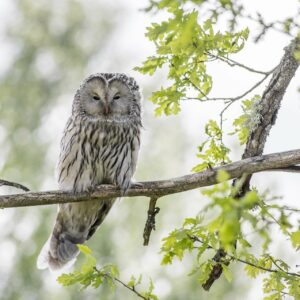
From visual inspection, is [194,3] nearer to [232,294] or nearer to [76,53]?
[232,294]

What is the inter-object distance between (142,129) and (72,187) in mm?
721

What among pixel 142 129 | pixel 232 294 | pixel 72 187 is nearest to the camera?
pixel 72 187

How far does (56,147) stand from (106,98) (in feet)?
25.3

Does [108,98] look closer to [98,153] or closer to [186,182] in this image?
[98,153]

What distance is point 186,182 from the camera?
10.3 ft

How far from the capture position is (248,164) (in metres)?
3.03

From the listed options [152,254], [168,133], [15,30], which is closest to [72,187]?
[152,254]

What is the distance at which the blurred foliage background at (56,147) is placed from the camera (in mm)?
11461

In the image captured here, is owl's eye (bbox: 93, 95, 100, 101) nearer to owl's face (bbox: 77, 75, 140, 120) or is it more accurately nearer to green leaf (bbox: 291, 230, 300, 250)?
owl's face (bbox: 77, 75, 140, 120)

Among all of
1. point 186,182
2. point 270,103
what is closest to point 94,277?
point 186,182

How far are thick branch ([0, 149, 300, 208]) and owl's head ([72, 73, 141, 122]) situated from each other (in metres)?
1.09

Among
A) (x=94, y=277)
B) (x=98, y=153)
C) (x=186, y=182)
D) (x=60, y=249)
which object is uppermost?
(x=98, y=153)

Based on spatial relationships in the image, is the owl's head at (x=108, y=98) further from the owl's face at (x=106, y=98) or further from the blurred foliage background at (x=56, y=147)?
the blurred foliage background at (x=56, y=147)

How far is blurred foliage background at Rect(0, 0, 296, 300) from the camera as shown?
1146 centimetres
